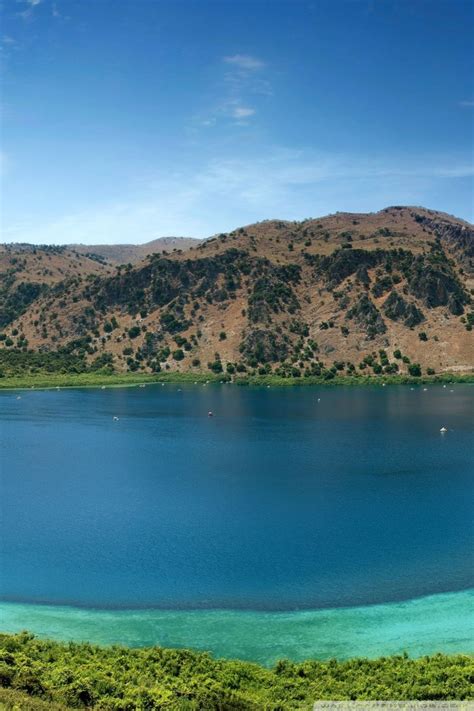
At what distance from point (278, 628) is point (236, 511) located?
24.9m

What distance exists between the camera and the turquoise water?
1522 inches

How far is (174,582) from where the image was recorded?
161 ft

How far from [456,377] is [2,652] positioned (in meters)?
178

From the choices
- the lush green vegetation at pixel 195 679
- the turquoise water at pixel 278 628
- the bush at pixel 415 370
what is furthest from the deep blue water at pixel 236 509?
the bush at pixel 415 370

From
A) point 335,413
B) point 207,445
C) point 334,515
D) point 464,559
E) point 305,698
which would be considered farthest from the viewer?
point 335,413

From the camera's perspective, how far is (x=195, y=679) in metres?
31.0

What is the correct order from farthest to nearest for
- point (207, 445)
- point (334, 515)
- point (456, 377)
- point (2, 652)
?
1. point (456, 377)
2. point (207, 445)
3. point (334, 515)
4. point (2, 652)

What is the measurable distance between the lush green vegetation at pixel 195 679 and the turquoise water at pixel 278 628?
450 cm

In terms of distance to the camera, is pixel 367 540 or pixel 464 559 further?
pixel 367 540

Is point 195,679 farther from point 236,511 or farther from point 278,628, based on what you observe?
point 236,511

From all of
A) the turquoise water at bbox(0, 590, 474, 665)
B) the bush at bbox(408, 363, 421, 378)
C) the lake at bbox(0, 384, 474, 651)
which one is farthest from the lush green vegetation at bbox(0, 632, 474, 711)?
the bush at bbox(408, 363, 421, 378)

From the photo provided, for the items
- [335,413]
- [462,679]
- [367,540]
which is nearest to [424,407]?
[335,413]

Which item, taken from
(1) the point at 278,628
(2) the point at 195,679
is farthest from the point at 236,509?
(2) the point at 195,679

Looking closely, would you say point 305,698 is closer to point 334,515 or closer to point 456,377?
point 334,515
